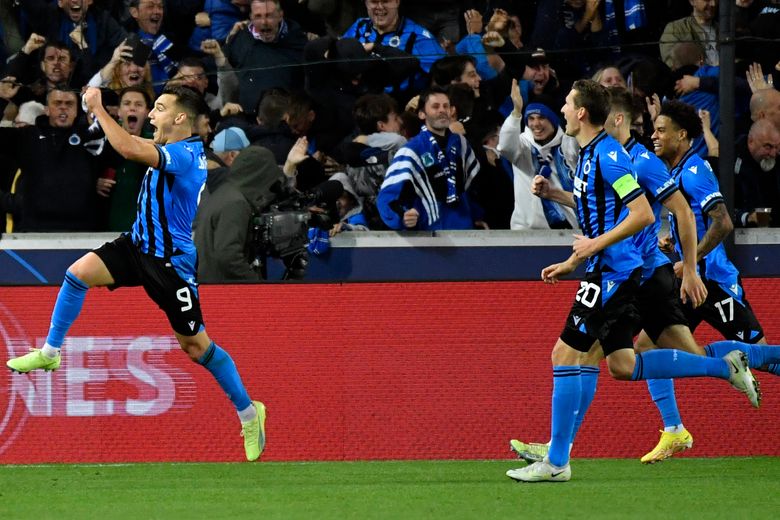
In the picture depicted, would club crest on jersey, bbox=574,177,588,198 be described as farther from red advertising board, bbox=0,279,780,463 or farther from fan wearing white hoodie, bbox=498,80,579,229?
fan wearing white hoodie, bbox=498,80,579,229

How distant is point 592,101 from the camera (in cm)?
620

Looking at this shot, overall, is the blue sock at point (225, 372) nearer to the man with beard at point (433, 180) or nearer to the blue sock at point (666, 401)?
the man with beard at point (433, 180)

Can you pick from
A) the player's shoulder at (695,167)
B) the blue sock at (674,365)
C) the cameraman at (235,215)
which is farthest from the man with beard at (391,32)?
the blue sock at (674,365)

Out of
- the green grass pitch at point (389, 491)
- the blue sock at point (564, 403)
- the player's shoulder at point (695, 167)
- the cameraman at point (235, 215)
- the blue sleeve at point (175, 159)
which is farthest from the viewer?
the cameraman at point (235, 215)

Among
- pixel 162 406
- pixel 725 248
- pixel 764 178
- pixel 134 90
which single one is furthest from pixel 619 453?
pixel 134 90

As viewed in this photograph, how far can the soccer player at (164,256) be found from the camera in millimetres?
6836

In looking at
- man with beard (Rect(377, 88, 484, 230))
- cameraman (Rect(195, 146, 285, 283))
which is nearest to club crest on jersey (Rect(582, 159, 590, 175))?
man with beard (Rect(377, 88, 484, 230))

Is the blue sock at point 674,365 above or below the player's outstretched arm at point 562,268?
below

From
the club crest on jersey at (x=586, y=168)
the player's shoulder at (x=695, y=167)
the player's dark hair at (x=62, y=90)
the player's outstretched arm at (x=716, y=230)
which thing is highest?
the player's dark hair at (x=62, y=90)

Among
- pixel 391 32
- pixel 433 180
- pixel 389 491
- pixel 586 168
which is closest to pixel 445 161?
pixel 433 180

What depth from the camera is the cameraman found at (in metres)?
8.45

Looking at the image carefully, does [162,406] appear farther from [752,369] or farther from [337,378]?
[752,369]

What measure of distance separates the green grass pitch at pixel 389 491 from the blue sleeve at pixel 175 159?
161 centimetres

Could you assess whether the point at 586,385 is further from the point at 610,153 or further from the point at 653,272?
the point at 610,153
